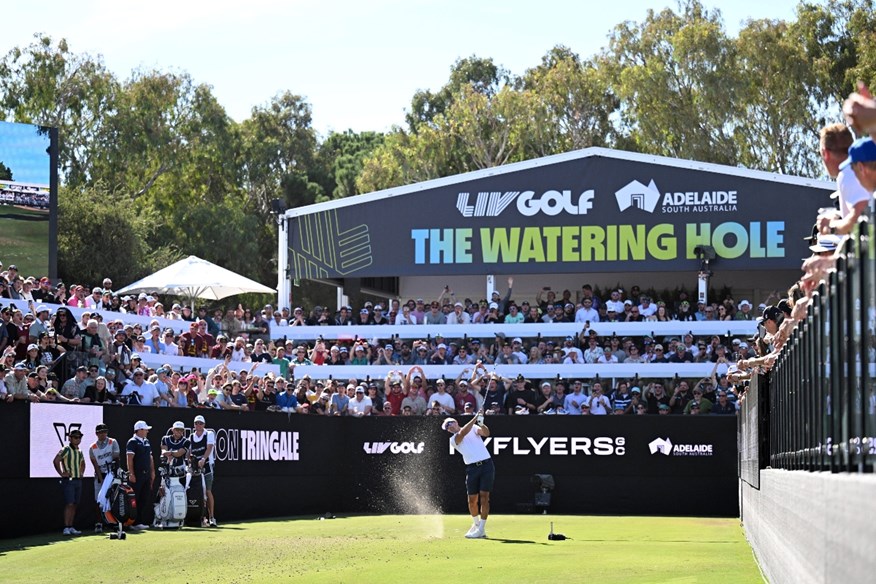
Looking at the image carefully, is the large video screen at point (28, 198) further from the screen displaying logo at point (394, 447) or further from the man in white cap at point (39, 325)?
the screen displaying logo at point (394, 447)

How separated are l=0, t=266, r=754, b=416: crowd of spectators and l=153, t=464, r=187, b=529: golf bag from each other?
1.73 meters

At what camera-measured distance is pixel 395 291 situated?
4153 centimetres

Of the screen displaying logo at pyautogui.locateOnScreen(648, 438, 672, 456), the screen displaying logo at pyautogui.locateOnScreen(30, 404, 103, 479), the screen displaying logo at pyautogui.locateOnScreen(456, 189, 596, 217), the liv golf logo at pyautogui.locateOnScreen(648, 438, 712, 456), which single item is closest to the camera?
the screen displaying logo at pyautogui.locateOnScreen(30, 404, 103, 479)

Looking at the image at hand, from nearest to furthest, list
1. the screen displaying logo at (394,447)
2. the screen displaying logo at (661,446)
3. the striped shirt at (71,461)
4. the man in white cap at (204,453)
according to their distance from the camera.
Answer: the striped shirt at (71,461) < the man in white cap at (204,453) < the screen displaying logo at (661,446) < the screen displaying logo at (394,447)

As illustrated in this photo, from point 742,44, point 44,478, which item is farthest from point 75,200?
point 44,478

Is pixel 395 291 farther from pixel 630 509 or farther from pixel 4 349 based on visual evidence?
pixel 4 349

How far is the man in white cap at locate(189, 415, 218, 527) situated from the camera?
22609mm

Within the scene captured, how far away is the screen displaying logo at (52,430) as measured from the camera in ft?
67.0

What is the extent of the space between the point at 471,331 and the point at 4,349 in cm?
1409

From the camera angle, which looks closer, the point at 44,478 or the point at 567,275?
the point at 44,478

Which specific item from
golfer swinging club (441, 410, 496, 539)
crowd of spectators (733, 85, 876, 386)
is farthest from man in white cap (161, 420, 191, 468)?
crowd of spectators (733, 85, 876, 386)

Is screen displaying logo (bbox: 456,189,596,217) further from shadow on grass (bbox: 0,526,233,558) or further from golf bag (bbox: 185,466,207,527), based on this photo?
shadow on grass (bbox: 0,526,233,558)

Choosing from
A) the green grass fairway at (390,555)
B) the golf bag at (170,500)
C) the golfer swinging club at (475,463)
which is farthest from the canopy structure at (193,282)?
the golfer swinging club at (475,463)

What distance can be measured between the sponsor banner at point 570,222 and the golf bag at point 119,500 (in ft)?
57.6
